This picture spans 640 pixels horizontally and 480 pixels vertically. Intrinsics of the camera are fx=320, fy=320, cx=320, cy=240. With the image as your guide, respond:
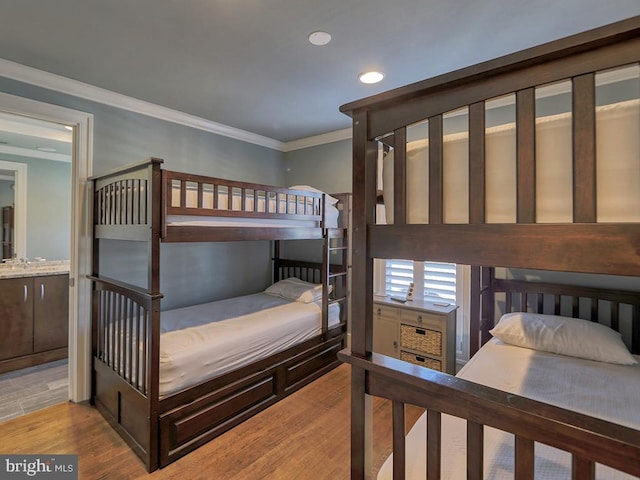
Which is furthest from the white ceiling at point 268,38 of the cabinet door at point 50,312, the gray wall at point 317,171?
the cabinet door at point 50,312

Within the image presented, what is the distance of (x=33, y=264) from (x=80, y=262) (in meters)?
1.89

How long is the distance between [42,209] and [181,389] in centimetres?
366

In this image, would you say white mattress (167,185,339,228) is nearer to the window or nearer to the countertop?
the window

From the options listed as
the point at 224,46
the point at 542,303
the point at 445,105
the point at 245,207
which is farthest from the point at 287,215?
the point at 542,303

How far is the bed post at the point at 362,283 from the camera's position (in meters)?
1.12

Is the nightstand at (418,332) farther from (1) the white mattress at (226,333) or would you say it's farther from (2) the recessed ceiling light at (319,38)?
(2) the recessed ceiling light at (319,38)

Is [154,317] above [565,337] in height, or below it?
above

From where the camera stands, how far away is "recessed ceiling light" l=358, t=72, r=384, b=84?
2.36m

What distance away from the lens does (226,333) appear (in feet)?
8.06

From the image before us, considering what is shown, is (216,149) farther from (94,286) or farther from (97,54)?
(94,286)

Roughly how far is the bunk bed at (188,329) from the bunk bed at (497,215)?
4.54ft

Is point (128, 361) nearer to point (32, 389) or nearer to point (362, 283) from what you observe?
point (32, 389)

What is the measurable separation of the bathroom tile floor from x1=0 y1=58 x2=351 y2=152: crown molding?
2501 mm

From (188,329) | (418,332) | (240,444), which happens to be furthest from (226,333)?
(418,332)
